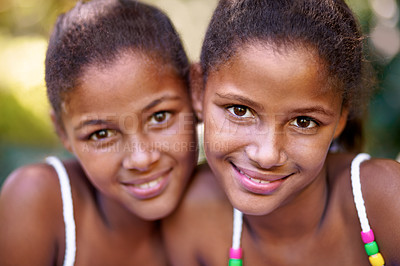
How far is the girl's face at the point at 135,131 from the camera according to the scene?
5.68 ft

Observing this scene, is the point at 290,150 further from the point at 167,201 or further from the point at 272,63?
the point at 167,201

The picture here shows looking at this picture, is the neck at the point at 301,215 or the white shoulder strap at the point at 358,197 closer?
the white shoulder strap at the point at 358,197

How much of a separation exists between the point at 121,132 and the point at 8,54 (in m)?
3.66

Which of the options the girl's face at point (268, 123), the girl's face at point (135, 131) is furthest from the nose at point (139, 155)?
the girl's face at point (268, 123)

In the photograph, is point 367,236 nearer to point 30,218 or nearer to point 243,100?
point 243,100

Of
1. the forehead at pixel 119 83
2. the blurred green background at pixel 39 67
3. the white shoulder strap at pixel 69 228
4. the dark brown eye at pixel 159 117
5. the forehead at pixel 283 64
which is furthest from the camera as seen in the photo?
the blurred green background at pixel 39 67

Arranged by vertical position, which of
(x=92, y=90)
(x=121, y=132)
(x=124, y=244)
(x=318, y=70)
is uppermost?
(x=318, y=70)

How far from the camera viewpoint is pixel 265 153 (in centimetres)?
146

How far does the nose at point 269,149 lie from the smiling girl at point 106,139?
1.46ft

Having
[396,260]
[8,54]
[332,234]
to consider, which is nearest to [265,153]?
[332,234]

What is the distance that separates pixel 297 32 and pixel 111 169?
0.88 metres

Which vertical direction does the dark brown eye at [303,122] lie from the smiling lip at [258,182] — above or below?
above

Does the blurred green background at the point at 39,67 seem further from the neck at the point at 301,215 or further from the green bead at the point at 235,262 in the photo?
the green bead at the point at 235,262

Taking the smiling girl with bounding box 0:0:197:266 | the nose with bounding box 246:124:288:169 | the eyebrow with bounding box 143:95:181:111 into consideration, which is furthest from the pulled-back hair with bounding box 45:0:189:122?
the nose with bounding box 246:124:288:169
